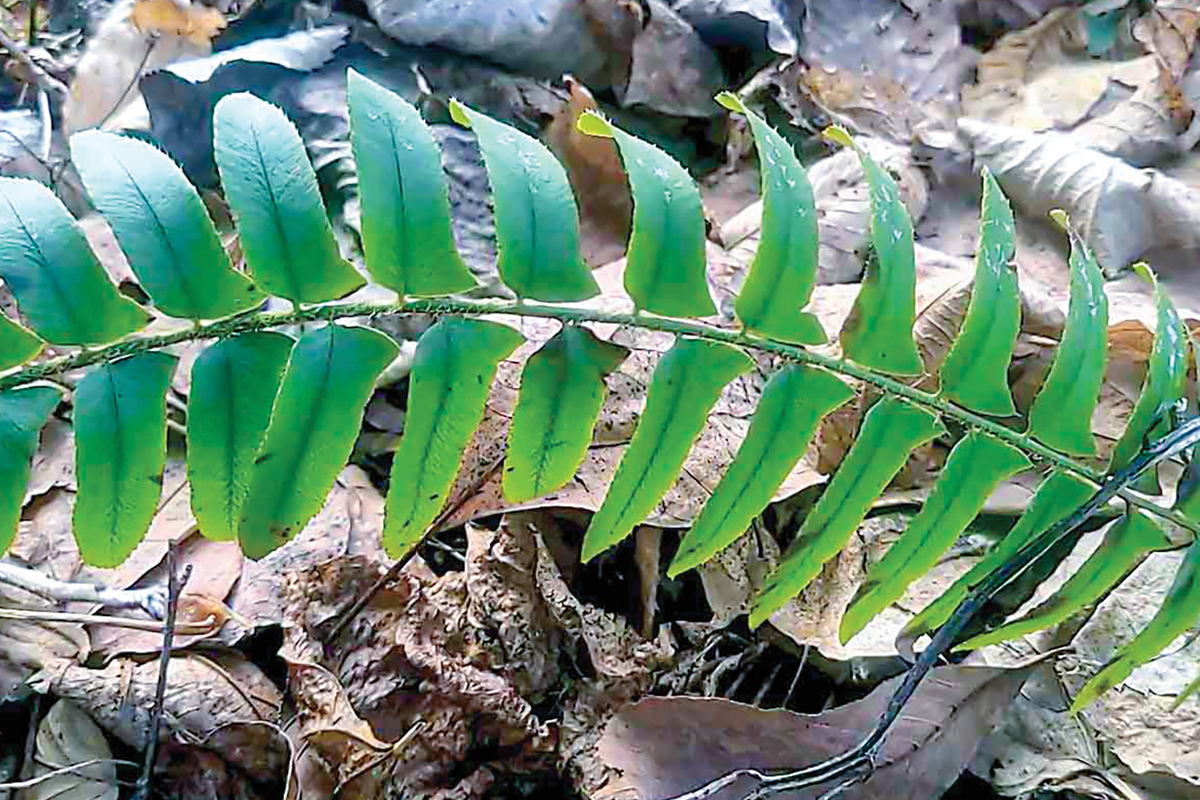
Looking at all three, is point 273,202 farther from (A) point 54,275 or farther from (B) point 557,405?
(B) point 557,405

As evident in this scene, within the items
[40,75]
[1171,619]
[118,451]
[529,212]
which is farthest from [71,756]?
[40,75]

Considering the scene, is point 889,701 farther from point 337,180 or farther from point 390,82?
point 390,82

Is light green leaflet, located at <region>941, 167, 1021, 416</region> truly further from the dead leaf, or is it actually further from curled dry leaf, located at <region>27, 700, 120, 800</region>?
curled dry leaf, located at <region>27, 700, 120, 800</region>

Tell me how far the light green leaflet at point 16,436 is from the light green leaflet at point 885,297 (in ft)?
2.30

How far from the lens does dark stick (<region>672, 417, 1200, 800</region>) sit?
1.13 m

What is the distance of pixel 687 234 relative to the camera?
1.05 metres

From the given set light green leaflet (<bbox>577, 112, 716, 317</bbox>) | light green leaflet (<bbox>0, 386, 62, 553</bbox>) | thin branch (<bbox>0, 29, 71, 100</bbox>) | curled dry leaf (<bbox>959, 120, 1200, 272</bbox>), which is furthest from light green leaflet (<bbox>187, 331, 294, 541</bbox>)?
curled dry leaf (<bbox>959, 120, 1200, 272</bbox>)

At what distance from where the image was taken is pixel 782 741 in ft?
4.22

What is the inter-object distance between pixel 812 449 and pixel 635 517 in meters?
0.53

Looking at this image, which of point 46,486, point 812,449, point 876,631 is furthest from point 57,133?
point 876,631

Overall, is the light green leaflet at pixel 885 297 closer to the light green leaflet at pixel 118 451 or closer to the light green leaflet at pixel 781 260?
the light green leaflet at pixel 781 260

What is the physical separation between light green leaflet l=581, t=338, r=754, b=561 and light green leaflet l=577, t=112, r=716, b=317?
5 centimetres

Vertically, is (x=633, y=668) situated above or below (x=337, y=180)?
below

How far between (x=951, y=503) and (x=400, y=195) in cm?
59
